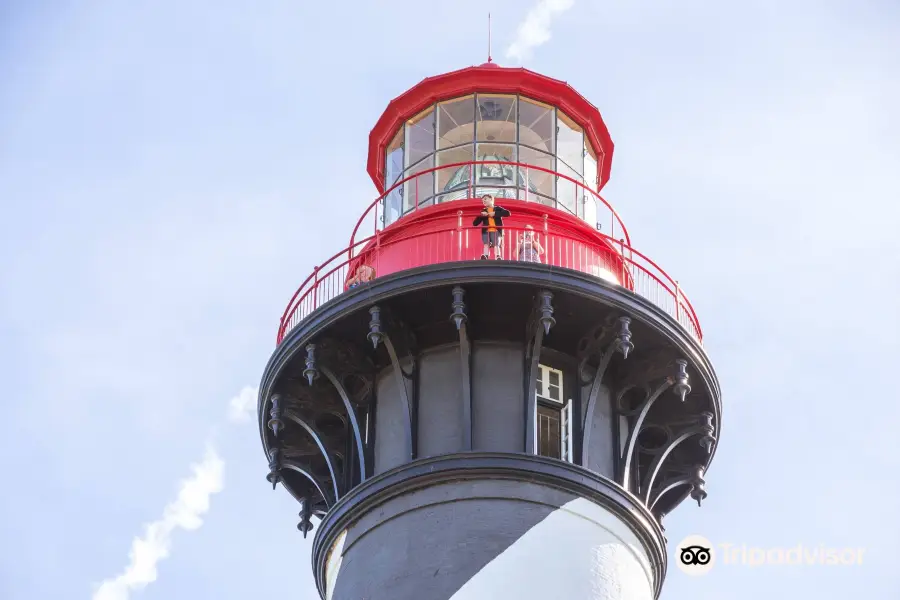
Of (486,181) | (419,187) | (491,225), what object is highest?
(419,187)

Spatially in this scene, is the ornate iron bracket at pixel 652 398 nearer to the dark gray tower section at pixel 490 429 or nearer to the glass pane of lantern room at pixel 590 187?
the dark gray tower section at pixel 490 429

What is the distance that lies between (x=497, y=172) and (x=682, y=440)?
5711 millimetres

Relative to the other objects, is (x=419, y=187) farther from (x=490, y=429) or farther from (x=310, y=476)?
(x=490, y=429)

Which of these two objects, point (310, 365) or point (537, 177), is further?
point (537, 177)

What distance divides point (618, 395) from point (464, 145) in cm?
582

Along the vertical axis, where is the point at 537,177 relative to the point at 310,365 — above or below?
above

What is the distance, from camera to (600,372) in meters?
28.3

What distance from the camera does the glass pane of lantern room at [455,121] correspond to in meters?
32.3

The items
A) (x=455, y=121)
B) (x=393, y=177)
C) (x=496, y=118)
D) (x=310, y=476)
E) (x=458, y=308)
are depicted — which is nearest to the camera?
(x=458, y=308)

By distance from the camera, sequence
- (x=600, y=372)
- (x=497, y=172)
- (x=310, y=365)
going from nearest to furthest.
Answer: (x=310, y=365), (x=600, y=372), (x=497, y=172)

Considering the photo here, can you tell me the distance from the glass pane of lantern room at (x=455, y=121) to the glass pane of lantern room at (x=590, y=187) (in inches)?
85.4

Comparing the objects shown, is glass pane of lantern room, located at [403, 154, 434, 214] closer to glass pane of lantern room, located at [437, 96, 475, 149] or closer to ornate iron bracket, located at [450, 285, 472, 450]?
glass pane of lantern room, located at [437, 96, 475, 149]

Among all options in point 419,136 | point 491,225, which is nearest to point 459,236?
point 491,225

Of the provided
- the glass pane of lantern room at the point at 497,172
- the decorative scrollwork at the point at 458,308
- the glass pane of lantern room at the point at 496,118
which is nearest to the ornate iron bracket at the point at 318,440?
the decorative scrollwork at the point at 458,308
